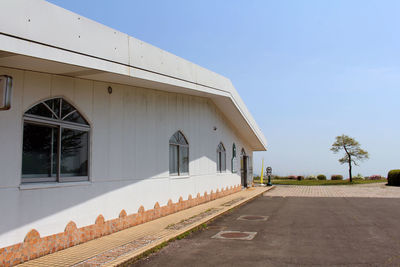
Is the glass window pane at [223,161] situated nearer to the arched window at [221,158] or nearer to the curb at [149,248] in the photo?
the arched window at [221,158]

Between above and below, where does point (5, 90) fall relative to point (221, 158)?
above

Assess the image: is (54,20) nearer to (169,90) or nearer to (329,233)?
(169,90)

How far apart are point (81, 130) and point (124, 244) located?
8.61 feet

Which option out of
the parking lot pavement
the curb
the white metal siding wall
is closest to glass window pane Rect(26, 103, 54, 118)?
the white metal siding wall

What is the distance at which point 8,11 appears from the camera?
521 cm

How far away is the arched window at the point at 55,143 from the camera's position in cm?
647

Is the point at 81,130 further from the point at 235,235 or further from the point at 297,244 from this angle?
the point at 297,244

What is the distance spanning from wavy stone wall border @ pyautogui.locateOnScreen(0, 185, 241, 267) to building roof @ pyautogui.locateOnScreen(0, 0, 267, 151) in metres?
3.00

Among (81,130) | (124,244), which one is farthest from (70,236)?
(81,130)

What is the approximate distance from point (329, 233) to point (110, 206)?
5.32 m

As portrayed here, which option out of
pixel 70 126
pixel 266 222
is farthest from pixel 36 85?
pixel 266 222

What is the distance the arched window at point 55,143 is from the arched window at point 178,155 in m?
4.27

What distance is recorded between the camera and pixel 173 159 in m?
12.0

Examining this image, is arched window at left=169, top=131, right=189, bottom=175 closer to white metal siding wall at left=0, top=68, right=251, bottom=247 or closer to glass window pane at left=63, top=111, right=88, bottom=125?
white metal siding wall at left=0, top=68, right=251, bottom=247
